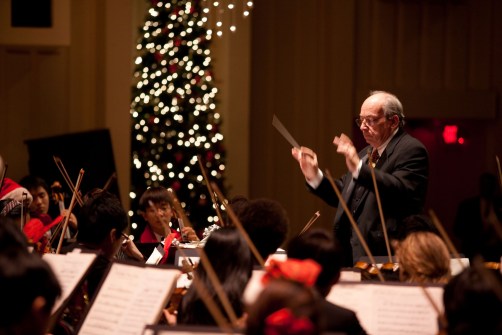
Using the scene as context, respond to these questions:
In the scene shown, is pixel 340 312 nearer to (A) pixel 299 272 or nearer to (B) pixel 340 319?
(B) pixel 340 319

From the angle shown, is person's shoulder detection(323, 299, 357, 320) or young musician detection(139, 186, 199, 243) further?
young musician detection(139, 186, 199, 243)

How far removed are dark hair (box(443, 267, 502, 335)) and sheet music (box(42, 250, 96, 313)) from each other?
1624 millimetres

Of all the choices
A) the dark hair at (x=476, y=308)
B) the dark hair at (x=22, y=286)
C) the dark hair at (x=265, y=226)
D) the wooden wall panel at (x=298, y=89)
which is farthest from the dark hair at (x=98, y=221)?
the wooden wall panel at (x=298, y=89)

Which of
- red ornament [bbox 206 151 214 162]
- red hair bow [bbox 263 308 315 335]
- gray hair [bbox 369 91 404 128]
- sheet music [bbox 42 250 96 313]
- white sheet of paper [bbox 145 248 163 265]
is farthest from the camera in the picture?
red ornament [bbox 206 151 214 162]

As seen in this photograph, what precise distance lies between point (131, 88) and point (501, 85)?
371cm

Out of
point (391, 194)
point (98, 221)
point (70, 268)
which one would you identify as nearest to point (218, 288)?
point (70, 268)

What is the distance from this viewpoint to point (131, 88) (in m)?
9.01

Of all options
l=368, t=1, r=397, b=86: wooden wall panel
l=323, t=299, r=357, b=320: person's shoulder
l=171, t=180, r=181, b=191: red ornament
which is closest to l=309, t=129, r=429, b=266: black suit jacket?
l=323, t=299, r=357, b=320: person's shoulder

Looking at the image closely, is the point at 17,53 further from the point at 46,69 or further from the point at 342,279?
the point at 342,279

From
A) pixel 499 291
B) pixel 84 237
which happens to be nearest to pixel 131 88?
pixel 84 237

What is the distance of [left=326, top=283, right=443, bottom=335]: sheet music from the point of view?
3244mm

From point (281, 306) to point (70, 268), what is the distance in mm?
1683

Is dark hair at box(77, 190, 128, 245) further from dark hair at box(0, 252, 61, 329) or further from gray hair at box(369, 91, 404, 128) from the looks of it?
dark hair at box(0, 252, 61, 329)

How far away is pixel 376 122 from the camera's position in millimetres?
4871
